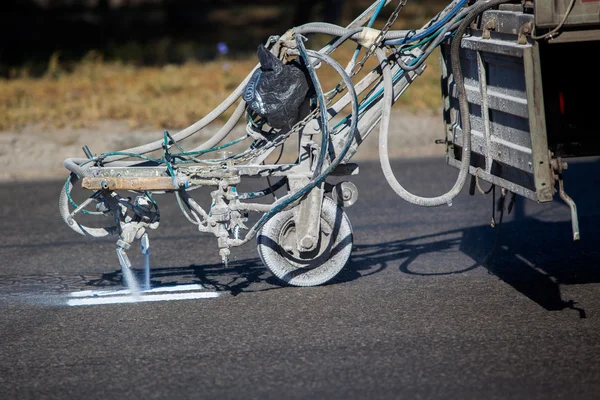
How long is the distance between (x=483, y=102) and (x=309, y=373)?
2.01 meters

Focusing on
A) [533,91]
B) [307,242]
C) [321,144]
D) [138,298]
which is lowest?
[138,298]

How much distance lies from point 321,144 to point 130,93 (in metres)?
8.78

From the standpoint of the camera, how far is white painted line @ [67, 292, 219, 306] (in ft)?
18.9

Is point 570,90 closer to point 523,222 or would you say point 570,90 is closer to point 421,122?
point 523,222

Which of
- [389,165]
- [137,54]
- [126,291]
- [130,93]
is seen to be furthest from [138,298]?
[137,54]

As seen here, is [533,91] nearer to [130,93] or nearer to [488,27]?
[488,27]

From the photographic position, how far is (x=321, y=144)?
532 cm

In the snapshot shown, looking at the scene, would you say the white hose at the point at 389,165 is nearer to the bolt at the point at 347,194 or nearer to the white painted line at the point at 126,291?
the bolt at the point at 347,194

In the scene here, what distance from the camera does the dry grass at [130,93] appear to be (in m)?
11.9

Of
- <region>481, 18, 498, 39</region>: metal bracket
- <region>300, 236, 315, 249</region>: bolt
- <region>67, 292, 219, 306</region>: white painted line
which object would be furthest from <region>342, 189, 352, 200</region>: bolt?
<region>481, 18, 498, 39</region>: metal bracket

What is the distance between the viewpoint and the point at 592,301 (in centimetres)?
538

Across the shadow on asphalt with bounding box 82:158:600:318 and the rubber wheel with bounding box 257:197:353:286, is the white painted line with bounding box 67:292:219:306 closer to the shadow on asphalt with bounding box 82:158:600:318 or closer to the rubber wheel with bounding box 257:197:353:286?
the shadow on asphalt with bounding box 82:158:600:318

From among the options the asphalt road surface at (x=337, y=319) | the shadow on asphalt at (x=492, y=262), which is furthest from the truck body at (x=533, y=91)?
the shadow on asphalt at (x=492, y=262)

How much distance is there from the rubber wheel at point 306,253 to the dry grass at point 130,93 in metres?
6.00
